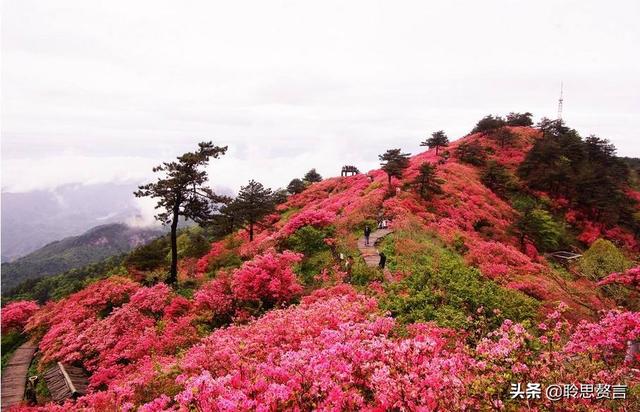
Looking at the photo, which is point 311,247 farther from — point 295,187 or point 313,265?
point 295,187

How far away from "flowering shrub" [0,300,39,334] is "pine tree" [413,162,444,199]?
2905cm

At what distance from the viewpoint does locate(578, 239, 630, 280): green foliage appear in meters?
20.8

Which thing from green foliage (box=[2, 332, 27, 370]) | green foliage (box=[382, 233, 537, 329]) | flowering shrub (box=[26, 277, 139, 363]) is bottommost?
green foliage (box=[2, 332, 27, 370])

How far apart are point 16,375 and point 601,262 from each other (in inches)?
1304

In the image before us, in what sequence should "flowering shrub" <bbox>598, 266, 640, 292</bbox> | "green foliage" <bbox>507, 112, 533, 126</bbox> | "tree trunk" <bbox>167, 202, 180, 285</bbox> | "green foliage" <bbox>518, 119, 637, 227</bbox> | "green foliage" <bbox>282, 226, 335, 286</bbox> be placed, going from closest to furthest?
"flowering shrub" <bbox>598, 266, 640, 292</bbox>
"green foliage" <bbox>282, 226, 335, 286</bbox>
"tree trunk" <bbox>167, 202, 180, 285</bbox>
"green foliage" <bbox>518, 119, 637, 227</bbox>
"green foliage" <bbox>507, 112, 533, 126</bbox>

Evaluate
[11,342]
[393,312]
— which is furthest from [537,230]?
[11,342]

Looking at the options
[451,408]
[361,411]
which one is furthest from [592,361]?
[361,411]

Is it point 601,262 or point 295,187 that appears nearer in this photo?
point 601,262

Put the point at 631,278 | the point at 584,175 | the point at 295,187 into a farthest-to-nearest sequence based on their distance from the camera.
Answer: the point at 295,187 < the point at 584,175 < the point at 631,278

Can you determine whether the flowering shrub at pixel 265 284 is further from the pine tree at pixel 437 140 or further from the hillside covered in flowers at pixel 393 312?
the pine tree at pixel 437 140

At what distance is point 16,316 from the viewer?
22.4 metres

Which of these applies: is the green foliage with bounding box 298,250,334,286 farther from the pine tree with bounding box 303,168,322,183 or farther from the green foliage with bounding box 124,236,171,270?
the pine tree with bounding box 303,168,322,183

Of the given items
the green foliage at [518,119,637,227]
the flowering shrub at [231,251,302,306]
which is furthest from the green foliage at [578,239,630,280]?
the flowering shrub at [231,251,302,306]

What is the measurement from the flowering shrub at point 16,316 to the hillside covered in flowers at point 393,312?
0.10 meters
